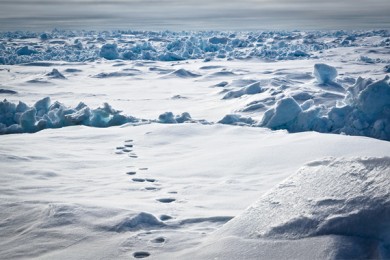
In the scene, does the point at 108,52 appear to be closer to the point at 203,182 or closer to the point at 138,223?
the point at 203,182

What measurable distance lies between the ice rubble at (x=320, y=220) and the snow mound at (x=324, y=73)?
1090 cm

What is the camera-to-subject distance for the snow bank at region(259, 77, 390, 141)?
26.4ft

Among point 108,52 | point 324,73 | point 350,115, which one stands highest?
point 324,73

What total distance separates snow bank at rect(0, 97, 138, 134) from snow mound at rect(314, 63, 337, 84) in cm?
638

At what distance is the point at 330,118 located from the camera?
333 inches

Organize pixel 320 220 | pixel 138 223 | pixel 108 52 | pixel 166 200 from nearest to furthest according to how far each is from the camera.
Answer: pixel 320 220 < pixel 138 223 < pixel 166 200 < pixel 108 52

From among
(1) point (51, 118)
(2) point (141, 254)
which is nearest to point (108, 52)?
(1) point (51, 118)

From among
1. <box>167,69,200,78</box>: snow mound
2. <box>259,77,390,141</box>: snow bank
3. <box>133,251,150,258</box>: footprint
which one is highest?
<box>133,251,150,258</box>: footprint

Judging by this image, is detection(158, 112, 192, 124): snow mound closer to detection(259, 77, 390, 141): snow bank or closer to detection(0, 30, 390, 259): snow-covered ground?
detection(0, 30, 390, 259): snow-covered ground

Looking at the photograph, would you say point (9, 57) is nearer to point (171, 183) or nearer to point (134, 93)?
point (134, 93)

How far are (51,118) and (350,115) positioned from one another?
6.03 m

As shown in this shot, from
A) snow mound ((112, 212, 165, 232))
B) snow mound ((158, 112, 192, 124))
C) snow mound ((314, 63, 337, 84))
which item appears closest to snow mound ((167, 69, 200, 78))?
snow mound ((314, 63, 337, 84))

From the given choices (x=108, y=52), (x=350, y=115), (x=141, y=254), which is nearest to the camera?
(x=141, y=254)

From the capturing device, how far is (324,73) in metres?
13.2
